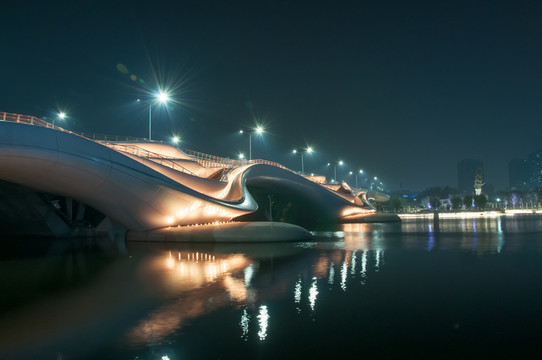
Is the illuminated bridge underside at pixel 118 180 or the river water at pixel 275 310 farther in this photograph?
the illuminated bridge underside at pixel 118 180

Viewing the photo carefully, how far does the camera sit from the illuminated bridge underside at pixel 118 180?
16.8 m

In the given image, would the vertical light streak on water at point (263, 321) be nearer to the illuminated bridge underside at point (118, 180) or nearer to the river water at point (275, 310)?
the river water at point (275, 310)

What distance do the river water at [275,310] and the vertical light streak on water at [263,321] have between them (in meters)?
0.02

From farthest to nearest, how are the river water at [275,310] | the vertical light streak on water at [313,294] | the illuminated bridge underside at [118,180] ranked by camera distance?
the illuminated bridge underside at [118,180] < the vertical light streak on water at [313,294] < the river water at [275,310]

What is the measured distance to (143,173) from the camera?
817 inches

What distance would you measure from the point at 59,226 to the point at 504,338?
2967 cm

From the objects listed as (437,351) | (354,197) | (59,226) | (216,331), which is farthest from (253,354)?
(354,197)

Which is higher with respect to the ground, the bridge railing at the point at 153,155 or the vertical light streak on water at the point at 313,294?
the bridge railing at the point at 153,155

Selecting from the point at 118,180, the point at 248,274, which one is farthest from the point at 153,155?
the point at 248,274

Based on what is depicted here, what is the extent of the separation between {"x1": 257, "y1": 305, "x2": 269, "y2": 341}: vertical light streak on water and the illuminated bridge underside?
555 inches

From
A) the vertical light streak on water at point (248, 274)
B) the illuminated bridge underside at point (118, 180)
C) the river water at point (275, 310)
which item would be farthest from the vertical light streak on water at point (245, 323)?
the illuminated bridge underside at point (118, 180)

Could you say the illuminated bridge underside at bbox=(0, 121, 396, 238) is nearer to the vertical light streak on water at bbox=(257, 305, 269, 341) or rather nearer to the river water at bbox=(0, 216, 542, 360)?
the river water at bbox=(0, 216, 542, 360)

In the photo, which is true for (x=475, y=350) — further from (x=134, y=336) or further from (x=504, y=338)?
(x=134, y=336)

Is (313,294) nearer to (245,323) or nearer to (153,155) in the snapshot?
(245,323)
